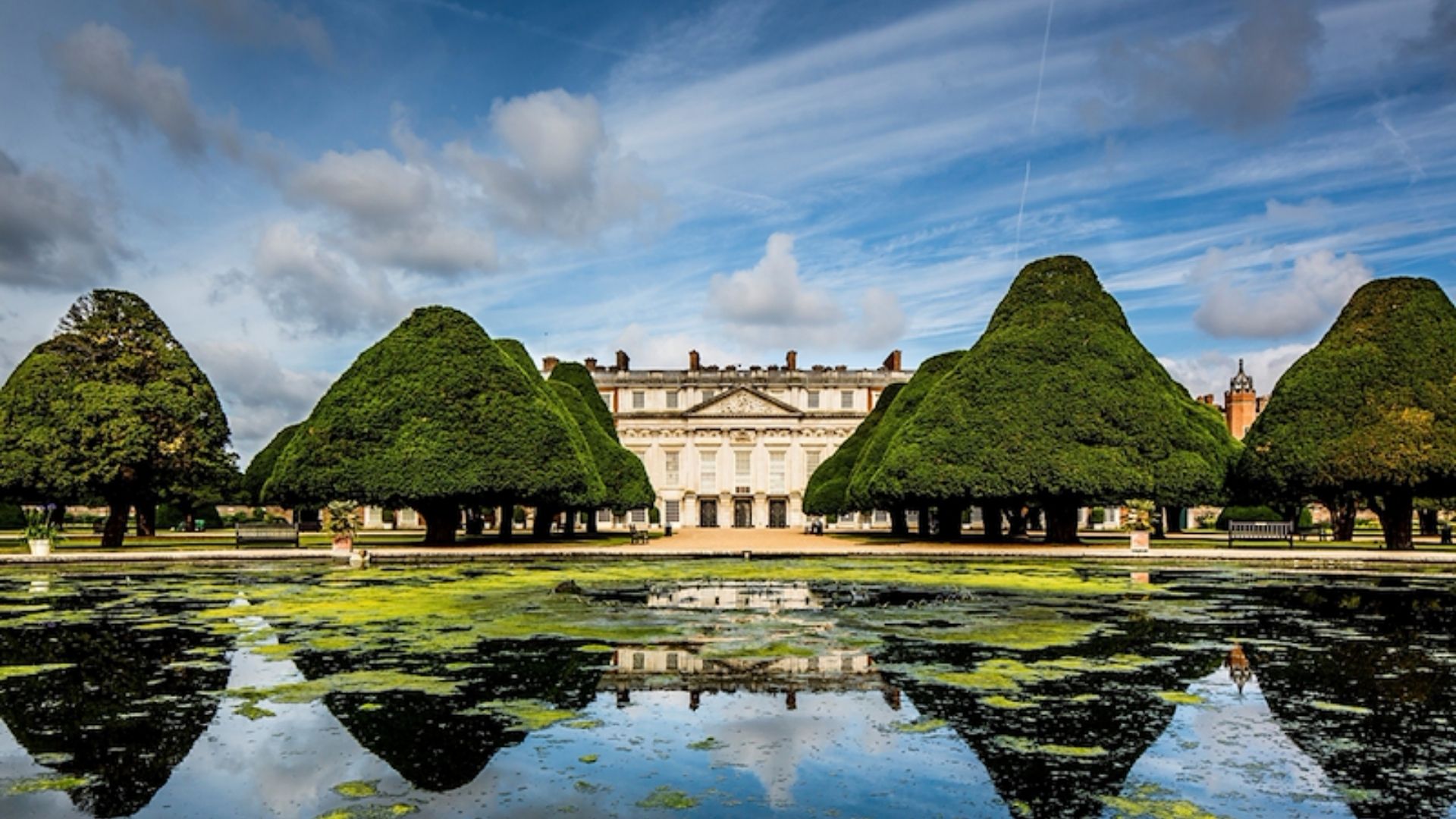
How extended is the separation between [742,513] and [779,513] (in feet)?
9.41

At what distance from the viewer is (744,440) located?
8212 cm

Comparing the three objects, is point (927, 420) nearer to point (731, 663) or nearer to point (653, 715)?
point (731, 663)

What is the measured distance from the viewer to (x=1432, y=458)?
2931 cm

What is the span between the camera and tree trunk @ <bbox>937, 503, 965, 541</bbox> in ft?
133

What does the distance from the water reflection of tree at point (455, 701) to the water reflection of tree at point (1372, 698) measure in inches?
204

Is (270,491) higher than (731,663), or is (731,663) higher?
(270,491)

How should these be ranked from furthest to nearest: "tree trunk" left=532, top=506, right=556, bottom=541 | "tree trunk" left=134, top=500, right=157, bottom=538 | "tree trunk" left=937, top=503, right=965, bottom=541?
"tree trunk" left=134, top=500, right=157, bottom=538 → "tree trunk" left=532, top=506, right=556, bottom=541 → "tree trunk" left=937, top=503, right=965, bottom=541

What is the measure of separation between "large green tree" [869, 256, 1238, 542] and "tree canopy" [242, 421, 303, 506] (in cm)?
3355

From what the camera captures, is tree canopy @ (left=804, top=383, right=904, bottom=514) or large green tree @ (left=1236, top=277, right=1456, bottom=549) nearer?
large green tree @ (left=1236, top=277, right=1456, bottom=549)

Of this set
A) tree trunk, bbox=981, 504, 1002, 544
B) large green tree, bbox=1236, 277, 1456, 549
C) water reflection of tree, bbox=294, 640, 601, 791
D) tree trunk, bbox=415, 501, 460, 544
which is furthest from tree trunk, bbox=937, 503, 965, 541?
water reflection of tree, bbox=294, 640, 601, 791

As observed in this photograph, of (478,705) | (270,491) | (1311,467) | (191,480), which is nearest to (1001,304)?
(1311,467)

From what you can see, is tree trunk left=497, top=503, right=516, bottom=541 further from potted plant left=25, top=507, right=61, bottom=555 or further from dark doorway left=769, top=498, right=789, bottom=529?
dark doorway left=769, top=498, right=789, bottom=529

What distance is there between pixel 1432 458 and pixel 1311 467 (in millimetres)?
2999

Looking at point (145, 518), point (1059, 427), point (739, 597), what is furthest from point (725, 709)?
point (145, 518)
